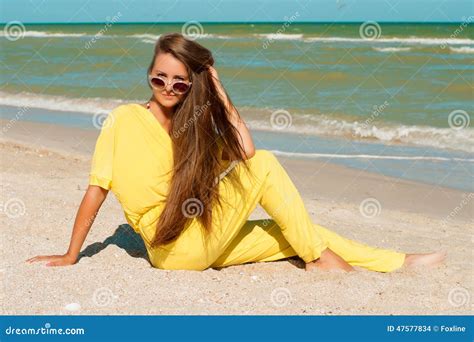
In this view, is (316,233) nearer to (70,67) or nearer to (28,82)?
(28,82)

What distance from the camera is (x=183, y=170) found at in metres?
3.81

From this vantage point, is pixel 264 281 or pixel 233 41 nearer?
pixel 264 281

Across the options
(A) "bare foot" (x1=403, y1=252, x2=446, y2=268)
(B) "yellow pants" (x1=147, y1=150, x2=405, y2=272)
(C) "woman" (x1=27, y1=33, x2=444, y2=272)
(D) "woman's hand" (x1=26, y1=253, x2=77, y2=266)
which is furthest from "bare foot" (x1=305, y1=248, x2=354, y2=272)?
(D) "woman's hand" (x1=26, y1=253, x2=77, y2=266)

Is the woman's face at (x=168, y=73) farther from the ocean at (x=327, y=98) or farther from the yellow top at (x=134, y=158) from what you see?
the ocean at (x=327, y=98)

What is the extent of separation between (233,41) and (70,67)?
12.7m

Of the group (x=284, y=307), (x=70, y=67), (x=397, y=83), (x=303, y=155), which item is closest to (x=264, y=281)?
(x=284, y=307)

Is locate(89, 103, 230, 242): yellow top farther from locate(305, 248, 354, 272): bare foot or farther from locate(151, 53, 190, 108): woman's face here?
locate(305, 248, 354, 272): bare foot

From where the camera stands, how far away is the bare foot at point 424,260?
433 cm

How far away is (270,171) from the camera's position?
12.9 ft

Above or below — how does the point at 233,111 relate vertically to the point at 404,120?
below

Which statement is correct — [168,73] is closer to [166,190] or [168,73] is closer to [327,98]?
[166,190]

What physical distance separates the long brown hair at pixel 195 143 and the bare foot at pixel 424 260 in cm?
118

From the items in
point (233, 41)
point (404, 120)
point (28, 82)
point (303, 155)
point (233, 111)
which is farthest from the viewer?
point (233, 41)

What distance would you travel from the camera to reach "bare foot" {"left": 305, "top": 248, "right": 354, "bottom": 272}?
4156 millimetres
